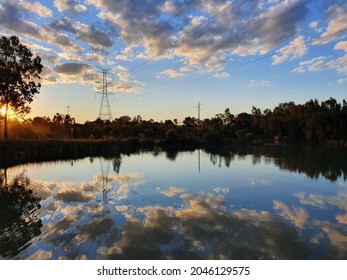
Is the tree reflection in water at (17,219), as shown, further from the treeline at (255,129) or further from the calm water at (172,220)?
the treeline at (255,129)

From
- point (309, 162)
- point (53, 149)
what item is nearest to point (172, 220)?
point (309, 162)

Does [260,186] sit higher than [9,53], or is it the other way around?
[9,53]

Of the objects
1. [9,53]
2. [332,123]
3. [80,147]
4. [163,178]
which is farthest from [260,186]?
[332,123]

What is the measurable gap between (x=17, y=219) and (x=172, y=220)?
3.86 metres

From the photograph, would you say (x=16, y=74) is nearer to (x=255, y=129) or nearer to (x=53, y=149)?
(x=53, y=149)

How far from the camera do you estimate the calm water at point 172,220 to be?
20.8 ft

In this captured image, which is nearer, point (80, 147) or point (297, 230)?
point (297, 230)

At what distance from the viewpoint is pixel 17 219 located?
8461 millimetres

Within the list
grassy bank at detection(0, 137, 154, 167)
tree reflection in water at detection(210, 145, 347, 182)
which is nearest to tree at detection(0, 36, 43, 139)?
grassy bank at detection(0, 137, 154, 167)

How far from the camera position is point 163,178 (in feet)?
55.0

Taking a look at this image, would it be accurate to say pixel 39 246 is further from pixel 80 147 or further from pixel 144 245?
pixel 80 147

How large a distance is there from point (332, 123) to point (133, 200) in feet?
197

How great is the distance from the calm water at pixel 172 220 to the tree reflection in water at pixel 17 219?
2 cm
